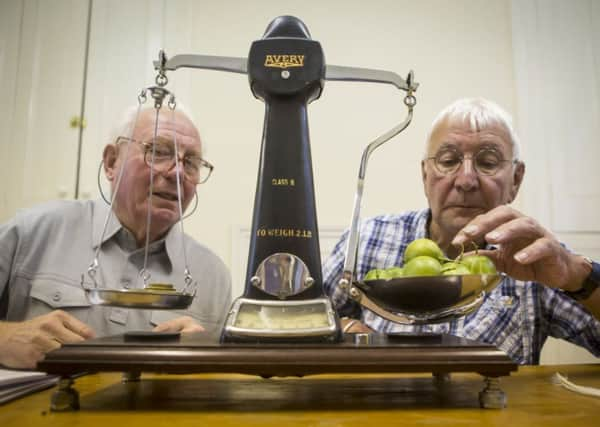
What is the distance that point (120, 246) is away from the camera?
1534 millimetres

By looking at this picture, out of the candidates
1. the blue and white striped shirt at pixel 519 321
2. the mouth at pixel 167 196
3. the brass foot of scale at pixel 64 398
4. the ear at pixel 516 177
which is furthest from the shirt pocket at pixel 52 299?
the ear at pixel 516 177

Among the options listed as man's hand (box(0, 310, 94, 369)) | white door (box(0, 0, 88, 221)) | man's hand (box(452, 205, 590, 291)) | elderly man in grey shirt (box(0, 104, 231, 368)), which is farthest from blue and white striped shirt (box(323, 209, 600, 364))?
white door (box(0, 0, 88, 221))

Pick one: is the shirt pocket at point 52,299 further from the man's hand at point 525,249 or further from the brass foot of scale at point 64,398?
the man's hand at point 525,249

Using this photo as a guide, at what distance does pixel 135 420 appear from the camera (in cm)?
55

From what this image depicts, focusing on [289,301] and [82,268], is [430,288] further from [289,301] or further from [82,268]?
[82,268]

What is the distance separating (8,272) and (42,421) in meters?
1.02

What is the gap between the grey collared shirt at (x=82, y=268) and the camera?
1.39m

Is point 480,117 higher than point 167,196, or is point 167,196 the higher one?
point 480,117

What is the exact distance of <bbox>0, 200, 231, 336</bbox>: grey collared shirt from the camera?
139 centimetres

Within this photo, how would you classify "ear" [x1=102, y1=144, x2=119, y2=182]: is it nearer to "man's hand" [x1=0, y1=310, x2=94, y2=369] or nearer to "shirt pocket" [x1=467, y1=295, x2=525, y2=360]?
"man's hand" [x1=0, y1=310, x2=94, y2=369]

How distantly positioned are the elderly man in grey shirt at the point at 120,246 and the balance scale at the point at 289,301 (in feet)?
1.92

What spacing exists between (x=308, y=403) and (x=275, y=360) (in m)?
0.07

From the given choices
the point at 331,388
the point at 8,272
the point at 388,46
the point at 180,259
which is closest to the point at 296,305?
the point at 331,388

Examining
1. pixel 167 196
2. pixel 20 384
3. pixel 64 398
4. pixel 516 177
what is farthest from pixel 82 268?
pixel 516 177
